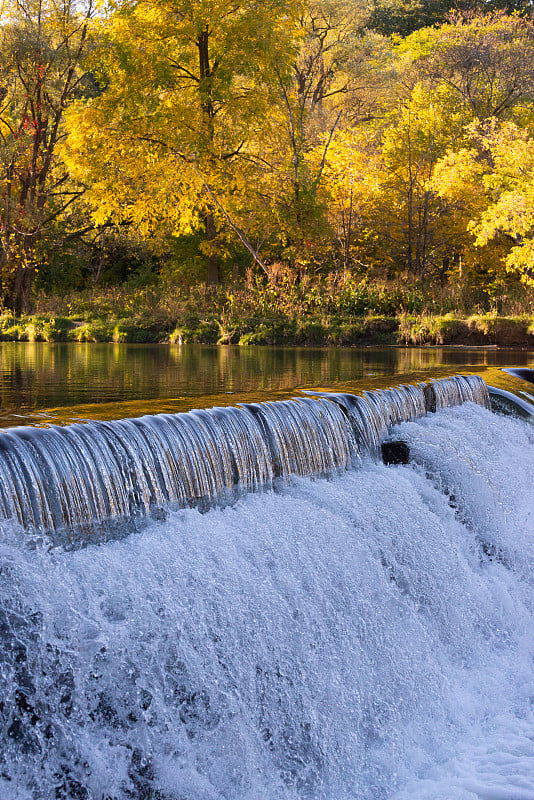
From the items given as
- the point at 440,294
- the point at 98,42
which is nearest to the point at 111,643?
the point at 440,294

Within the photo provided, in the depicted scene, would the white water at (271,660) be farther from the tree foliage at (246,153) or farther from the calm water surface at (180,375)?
the tree foliage at (246,153)

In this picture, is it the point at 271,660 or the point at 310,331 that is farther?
the point at 310,331

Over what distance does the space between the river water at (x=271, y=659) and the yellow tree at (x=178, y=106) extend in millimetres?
16700

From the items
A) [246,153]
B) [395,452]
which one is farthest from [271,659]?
[246,153]

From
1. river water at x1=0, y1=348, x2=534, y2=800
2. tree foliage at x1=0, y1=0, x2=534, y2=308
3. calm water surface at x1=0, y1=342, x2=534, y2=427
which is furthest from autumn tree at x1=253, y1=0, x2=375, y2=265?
river water at x1=0, y1=348, x2=534, y2=800

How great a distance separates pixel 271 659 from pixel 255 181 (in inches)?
742

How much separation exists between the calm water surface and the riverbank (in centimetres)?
237

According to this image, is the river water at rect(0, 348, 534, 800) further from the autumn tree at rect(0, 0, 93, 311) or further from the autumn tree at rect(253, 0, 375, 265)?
the autumn tree at rect(0, 0, 93, 311)

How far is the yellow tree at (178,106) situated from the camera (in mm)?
20156

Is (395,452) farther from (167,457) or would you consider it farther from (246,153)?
(246,153)

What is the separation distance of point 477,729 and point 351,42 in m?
28.8

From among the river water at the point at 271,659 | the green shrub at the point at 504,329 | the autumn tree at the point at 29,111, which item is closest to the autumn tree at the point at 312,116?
the green shrub at the point at 504,329

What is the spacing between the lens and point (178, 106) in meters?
20.4

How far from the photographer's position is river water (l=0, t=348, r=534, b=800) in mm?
2842
